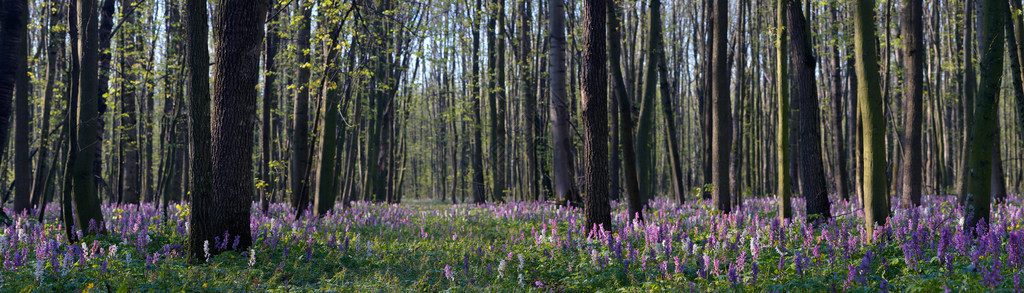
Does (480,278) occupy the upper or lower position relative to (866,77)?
lower

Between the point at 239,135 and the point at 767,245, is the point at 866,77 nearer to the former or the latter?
the point at 767,245

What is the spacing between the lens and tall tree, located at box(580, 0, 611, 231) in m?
8.14

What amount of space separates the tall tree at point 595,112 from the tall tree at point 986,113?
167 inches

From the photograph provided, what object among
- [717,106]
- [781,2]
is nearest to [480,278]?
[781,2]

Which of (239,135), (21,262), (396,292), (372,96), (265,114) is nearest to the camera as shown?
(396,292)

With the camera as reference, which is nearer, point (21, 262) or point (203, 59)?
point (21, 262)

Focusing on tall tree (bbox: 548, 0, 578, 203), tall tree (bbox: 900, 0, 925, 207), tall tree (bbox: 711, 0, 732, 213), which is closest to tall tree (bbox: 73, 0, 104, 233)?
tall tree (bbox: 548, 0, 578, 203)

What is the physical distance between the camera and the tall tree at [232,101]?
22.6ft

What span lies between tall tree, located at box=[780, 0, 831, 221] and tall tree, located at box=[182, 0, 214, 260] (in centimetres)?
878

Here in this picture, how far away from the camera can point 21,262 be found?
5605 mm

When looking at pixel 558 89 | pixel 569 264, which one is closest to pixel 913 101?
pixel 558 89

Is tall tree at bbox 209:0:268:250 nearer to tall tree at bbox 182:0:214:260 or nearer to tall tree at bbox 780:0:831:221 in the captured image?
tall tree at bbox 182:0:214:260

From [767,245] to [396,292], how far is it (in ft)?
13.9

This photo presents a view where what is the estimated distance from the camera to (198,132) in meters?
6.62
